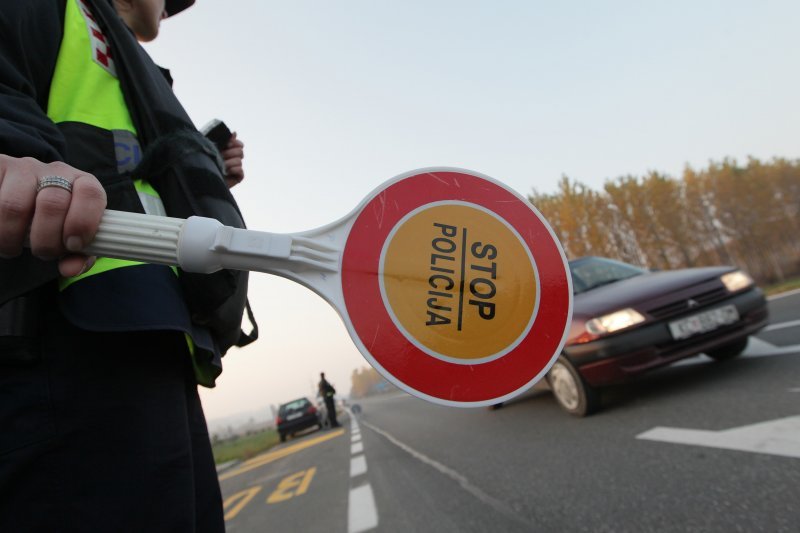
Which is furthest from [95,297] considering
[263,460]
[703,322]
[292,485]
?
[263,460]

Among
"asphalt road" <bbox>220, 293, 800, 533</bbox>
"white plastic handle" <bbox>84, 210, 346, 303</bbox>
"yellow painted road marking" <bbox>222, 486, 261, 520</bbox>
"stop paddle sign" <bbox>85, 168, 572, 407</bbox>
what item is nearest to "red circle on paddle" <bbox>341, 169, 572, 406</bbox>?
"stop paddle sign" <bbox>85, 168, 572, 407</bbox>

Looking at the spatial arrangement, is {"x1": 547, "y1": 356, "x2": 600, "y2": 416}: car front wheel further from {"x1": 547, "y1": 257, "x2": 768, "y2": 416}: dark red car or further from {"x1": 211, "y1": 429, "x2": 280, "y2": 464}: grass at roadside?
{"x1": 211, "y1": 429, "x2": 280, "y2": 464}: grass at roadside

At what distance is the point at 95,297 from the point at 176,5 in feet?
4.26

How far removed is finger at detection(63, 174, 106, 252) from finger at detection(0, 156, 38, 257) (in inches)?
→ 1.7

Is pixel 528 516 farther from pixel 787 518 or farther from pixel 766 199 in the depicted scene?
pixel 766 199

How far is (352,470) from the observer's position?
4.13 metres

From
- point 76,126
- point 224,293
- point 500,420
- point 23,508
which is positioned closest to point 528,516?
point 224,293

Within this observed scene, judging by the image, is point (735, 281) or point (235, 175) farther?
point (735, 281)

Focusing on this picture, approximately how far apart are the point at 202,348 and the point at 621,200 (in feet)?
140

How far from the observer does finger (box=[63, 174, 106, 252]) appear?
565mm

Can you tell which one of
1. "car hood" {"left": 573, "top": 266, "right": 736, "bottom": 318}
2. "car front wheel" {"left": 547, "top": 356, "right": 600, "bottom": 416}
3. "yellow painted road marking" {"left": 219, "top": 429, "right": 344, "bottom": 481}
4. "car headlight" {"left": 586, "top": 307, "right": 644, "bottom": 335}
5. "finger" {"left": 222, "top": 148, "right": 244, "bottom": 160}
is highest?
"finger" {"left": 222, "top": 148, "right": 244, "bottom": 160}

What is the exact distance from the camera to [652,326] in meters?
3.12

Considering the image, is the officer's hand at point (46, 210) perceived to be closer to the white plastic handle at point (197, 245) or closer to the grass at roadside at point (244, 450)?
the white plastic handle at point (197, 245)

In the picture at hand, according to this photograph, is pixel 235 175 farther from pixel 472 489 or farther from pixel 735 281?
pixel 735 281
